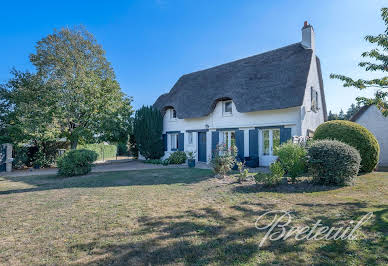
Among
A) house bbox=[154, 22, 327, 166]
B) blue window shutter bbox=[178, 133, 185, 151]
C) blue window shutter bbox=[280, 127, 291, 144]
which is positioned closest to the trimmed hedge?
house bbox=[154, 22, 327, 166]

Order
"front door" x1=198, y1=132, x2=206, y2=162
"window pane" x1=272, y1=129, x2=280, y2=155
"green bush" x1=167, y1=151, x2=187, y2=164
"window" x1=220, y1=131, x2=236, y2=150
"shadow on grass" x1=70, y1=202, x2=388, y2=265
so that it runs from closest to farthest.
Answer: "shadow on grass" x1=70, y1=202, x2=388, y2=265 → "window pane" x1=272, y1=129, x2=280, y2=155 → "window" x1=220, y1=131, x2=236, y2=150 → "green bush" x1=167, y1=151, x2=187, y2=164 → "front door" x1=198, y1=132, x2=206, y2=162

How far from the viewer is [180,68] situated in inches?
810

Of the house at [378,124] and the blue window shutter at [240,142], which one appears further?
the house at [378,124]

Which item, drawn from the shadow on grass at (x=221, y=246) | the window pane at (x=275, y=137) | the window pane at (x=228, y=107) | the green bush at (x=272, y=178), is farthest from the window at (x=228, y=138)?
the shadow on grass at (x=221, y=246)

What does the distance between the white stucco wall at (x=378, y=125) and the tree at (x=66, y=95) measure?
1824cm

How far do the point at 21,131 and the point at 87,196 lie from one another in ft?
32.5

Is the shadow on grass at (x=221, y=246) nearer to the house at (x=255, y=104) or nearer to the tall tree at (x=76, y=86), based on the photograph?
the house at (x=255, y=104)

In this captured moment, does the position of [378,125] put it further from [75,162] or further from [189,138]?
[75,162]

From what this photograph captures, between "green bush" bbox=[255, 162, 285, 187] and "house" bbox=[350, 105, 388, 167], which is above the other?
"house" bbox=[350, 105, 388, 167]

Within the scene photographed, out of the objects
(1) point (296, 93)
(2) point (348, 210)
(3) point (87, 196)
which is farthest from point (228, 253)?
(1) point (296, 93)

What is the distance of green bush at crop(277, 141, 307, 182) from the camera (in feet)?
23.4

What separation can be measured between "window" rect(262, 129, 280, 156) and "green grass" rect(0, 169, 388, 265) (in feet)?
17.7

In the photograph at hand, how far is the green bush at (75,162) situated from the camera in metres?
9.56

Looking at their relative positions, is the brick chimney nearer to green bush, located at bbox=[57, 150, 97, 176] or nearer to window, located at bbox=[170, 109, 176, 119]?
window, located at bbox=[170, 109, 176, 119]
